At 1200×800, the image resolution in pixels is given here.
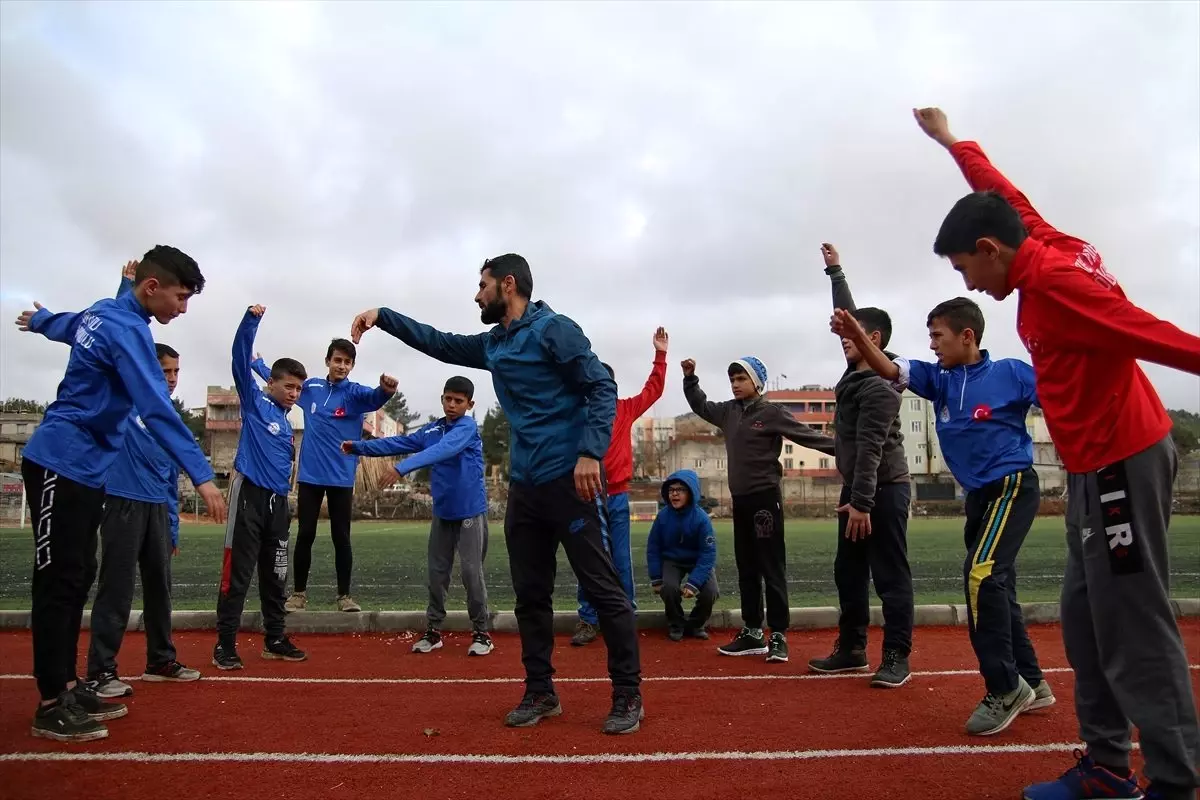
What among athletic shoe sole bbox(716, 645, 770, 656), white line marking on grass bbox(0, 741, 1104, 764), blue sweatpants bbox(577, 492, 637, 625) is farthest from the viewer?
blue sweatpants bbox(577, 492, 637, 625)

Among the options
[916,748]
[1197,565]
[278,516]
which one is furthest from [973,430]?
[1197,565]

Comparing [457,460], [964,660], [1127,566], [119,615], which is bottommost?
[964,660]

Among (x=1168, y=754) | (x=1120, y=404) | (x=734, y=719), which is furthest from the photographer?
(x=734, y=719)

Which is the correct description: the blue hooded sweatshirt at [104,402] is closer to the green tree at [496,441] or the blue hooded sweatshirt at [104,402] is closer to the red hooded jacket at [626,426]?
the red hooded jacket at [626,426]

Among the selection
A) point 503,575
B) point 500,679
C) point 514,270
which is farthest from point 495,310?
point 503,575

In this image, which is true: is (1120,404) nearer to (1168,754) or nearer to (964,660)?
(1168,754)

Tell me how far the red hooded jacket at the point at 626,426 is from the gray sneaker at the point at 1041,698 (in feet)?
11.6

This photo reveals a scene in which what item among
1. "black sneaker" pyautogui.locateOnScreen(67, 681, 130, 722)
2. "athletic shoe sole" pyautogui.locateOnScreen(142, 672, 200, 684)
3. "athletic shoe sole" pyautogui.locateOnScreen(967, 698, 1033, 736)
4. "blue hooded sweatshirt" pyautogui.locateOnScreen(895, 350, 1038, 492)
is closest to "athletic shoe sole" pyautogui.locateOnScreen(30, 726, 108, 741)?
"black sneaker" pyautogui.locateOnScreen(67, 681, 130, 722)

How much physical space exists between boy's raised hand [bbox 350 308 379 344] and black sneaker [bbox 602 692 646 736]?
8.05ft

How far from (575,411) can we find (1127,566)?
2717mm

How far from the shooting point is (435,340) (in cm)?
514

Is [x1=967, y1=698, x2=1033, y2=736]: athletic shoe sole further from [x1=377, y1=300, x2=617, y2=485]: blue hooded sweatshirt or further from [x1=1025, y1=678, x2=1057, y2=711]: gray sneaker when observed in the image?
[x1=377, y1=300, x2=617, y2=485]: blue hooded sweatshirt

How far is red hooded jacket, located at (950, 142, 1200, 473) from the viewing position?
2.72m

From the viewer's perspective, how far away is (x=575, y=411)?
470 centimetres
